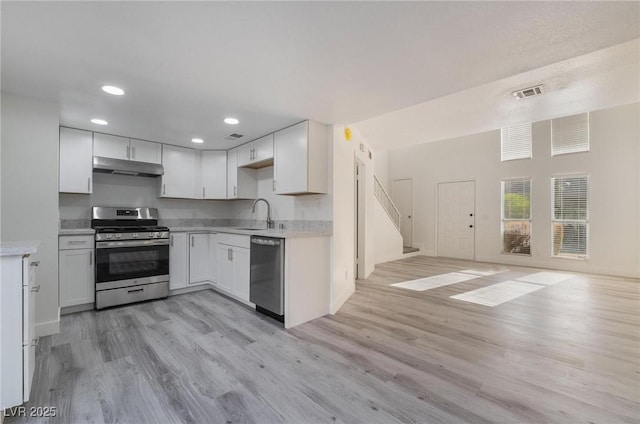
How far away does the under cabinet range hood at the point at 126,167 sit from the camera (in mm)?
3632

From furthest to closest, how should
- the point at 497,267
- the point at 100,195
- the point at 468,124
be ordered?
the point at 497,267 < the point at 468,124 < the point at 100,195

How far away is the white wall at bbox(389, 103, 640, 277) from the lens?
5254mm

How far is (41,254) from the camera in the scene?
8.66 ft

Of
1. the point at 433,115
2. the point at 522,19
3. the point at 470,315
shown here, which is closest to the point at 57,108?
the point at 522,19

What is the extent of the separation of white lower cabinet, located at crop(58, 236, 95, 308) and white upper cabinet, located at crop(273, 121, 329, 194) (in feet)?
7.85

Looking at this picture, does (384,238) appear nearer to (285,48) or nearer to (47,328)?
(285,48)

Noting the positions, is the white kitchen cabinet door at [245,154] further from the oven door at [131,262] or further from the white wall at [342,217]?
the oven door at [131,262]

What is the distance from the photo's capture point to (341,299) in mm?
3584

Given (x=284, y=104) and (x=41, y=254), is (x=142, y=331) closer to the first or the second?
(x=41, y=254)

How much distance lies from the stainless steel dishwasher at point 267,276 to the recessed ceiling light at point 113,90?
1.90m

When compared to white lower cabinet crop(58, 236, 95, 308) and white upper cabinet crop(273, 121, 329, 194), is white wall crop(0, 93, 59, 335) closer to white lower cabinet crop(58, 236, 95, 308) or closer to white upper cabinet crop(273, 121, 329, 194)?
white lower cabinet crop(58, 236, 95, 308)

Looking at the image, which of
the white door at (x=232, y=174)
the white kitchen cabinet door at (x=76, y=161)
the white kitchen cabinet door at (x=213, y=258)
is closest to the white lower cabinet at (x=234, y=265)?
the white kitchen cabinet door at (x=213, y=258)

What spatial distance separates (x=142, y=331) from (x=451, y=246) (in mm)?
7203

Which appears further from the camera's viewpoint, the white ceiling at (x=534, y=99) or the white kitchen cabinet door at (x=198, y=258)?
the white kitchen cabinet door at (x=198, y=258)
